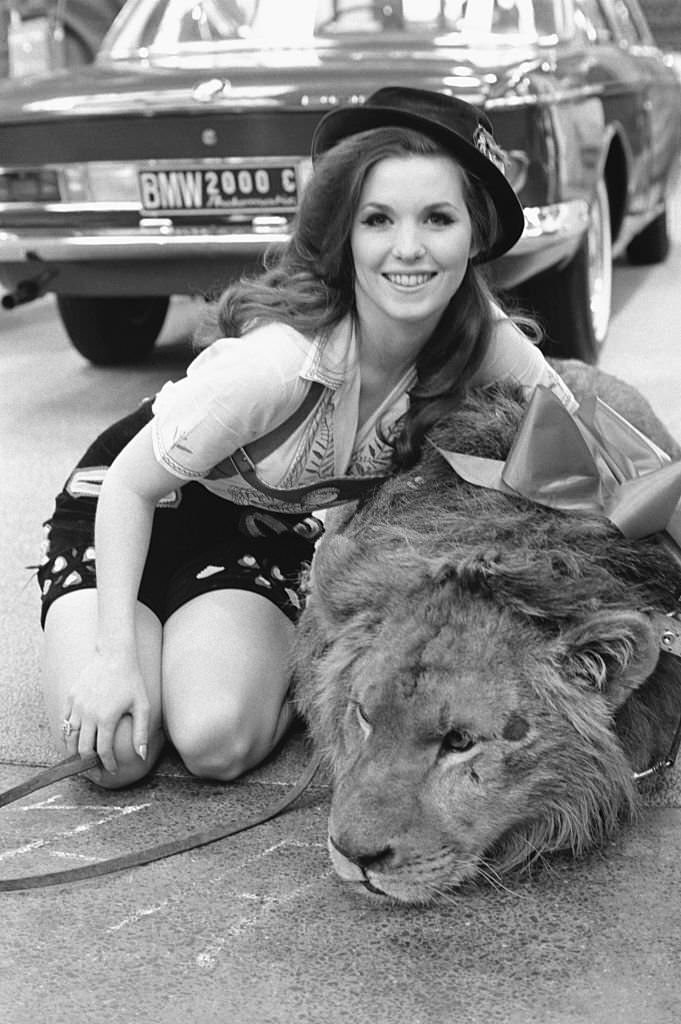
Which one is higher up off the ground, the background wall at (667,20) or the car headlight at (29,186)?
the car headlight at (29,186)

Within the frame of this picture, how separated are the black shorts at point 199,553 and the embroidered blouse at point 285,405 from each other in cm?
21

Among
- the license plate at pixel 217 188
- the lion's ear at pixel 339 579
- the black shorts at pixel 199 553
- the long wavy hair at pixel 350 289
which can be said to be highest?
the long wavy hair at pixel 350 289

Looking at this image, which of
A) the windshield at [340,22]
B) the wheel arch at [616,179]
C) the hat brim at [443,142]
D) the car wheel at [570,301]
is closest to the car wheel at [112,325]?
the windshield at [340,22]

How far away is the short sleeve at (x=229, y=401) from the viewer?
8.64 feet

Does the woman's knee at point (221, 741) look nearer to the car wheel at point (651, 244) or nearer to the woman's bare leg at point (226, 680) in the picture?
the woman's bare leg at point (226, 680)

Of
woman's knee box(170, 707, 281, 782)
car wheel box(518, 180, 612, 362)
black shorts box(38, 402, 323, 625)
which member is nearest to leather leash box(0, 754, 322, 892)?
woman's knee box(170, 707, 281, 782)

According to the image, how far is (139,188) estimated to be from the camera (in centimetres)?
518

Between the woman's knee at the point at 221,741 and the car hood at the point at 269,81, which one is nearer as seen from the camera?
the woman's knee at the point at 221,741

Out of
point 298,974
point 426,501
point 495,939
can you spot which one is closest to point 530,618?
point 426,501

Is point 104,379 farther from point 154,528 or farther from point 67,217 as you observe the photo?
point 154,528

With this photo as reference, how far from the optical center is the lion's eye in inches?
89.0

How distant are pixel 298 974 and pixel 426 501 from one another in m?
0.89

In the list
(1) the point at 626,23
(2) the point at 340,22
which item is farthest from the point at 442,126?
(1) the point at 626,23

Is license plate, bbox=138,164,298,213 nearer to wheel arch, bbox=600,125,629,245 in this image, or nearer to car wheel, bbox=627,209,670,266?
wheel arch, bbox=600,125,629,245
